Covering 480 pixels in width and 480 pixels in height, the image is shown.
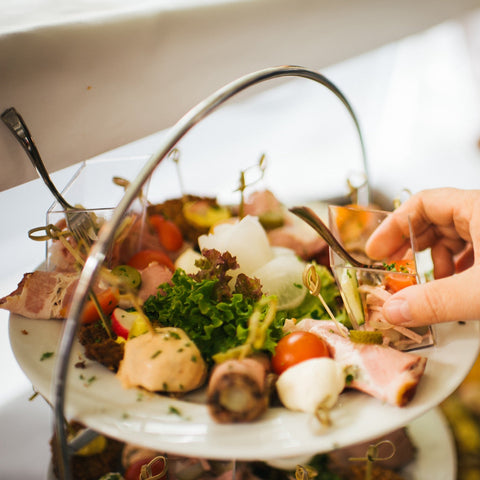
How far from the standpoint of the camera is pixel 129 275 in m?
0.89

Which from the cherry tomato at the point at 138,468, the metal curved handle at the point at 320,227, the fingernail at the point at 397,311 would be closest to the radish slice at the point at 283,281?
the metal curved handle at the point at 320,227

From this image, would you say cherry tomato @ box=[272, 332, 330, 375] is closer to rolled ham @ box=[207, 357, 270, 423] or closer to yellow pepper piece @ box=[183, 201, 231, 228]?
rolled ham @ box=[207, 357, 270, 423]

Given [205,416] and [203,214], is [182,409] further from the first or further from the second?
[203,214]

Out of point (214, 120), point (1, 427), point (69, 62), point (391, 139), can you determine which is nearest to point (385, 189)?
point (391, 139)

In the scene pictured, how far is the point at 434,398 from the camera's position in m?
0.63

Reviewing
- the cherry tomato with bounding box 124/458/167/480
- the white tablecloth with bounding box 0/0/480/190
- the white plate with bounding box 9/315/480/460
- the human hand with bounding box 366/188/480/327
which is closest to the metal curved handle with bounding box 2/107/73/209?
the white tablecloth with bounding box 0/0/480/190

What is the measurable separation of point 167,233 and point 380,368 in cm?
65

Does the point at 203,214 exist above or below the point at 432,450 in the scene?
above

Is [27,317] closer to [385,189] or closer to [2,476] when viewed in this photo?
[2,476]

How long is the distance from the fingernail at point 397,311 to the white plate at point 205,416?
10 cm

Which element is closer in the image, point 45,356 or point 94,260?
point 94,260

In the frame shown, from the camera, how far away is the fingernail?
0.70m

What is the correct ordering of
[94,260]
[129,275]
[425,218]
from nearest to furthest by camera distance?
[94,260] → [129,275] → [425,218]

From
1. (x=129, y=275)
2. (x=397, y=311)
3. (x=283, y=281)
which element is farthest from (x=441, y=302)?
(x=129, y=275)
